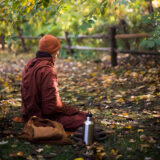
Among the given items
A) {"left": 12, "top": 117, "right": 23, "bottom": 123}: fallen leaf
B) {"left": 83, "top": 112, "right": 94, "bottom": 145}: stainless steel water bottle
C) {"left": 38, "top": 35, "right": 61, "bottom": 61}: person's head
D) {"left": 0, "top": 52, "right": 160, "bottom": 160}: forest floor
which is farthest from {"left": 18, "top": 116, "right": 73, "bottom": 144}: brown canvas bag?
{"left": 38, "top": 35, "right": 61, "bottom": 61}: person's head

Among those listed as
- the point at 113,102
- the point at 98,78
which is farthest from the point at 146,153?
the point at 98,78

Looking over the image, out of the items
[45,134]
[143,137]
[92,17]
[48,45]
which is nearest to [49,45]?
[48,45]

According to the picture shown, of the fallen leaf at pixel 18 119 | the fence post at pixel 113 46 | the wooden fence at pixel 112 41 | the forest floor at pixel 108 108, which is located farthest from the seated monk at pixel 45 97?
the fence post at pixel 113 46

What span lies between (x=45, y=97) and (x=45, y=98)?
0.5 inches

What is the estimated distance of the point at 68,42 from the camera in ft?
35.2

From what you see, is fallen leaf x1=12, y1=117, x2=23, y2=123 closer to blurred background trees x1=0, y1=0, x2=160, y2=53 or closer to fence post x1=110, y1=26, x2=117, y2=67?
blurred background trees x1=0, y1=0, x2=160, y2=53

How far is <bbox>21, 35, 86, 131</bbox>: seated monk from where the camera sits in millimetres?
3271

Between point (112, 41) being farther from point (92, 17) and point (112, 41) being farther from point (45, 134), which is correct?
point (45, 134)

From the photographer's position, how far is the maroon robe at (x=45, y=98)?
3270 millimetres

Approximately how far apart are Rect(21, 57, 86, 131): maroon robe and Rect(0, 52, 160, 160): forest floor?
0.35 metres

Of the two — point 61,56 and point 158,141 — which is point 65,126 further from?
point 61,56

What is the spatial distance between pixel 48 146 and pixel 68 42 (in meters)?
8.16

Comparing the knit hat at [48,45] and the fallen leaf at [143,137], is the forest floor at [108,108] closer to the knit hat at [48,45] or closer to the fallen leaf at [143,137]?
the fallen leaf at [143,137]

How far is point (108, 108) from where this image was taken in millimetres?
A: 4320
